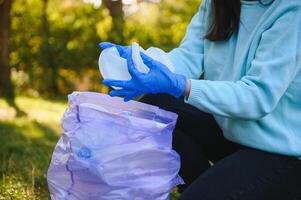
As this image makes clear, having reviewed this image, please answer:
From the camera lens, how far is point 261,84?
68.8 inches

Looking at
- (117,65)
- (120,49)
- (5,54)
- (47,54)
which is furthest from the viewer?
(47,54)

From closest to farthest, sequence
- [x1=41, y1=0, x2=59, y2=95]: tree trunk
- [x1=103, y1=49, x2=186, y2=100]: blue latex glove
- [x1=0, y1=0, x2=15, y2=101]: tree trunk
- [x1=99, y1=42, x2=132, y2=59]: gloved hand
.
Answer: [x1=103, y1=49, x2=186, y2=100]: blue latex glove < [x1=99, y1=42, x2=132, y2=59]: gloved hand < [x1=0, y1=0, x2=15, y2=101]: tree trunk < [x1=41, y1=0, x2=59, y2=95]: tree trunk

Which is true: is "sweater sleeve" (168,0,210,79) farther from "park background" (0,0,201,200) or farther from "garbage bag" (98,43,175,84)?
"park background" (0,0,201,200)

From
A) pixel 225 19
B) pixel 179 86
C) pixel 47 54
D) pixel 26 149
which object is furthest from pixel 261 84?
pixel 47 54

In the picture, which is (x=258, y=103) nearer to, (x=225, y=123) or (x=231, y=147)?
(x=225, y=123)

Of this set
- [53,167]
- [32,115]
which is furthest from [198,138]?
[32,115]

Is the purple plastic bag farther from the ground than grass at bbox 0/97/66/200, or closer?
farther from the ground

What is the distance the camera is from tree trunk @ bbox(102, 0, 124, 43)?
7582 mm

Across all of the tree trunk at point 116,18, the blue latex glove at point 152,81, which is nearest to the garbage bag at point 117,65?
the blue latex glove at point 152,81

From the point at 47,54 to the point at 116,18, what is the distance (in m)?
1.10

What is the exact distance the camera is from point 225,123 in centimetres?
197

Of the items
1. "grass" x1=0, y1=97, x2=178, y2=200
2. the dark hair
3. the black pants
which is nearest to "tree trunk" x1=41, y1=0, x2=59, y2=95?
"grass" x1=0, y1=97, x2=178, y2=200

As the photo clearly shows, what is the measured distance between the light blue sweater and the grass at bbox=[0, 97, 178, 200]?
90 centimetres

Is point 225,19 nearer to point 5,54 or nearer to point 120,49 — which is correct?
point 120,49
